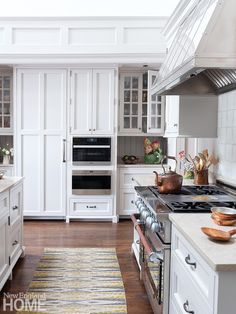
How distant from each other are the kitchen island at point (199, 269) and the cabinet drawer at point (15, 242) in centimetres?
164

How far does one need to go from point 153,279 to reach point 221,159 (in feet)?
4.23

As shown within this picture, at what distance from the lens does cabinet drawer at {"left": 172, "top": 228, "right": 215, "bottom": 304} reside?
4.39ft

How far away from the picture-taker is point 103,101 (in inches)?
195

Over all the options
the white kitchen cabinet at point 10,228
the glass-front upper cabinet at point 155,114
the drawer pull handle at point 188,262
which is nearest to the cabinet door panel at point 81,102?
the glass-front upper cabinet at point 155,114

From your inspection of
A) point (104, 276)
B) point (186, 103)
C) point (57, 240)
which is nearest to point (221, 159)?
point (186, 103)

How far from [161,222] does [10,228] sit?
1538 millimetres

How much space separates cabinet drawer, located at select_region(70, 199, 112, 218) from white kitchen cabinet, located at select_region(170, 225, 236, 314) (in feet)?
10.3

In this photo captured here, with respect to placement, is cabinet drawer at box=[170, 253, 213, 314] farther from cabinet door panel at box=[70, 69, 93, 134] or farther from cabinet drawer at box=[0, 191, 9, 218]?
cabinet door panel at box=[70, 69, 93, 134]

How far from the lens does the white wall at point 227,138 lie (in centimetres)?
281

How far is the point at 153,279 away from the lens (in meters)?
2.34

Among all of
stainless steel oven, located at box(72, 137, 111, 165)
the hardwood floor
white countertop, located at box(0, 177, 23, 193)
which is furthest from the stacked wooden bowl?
stainless steel oven, located at box(72, 137, 111, 165)

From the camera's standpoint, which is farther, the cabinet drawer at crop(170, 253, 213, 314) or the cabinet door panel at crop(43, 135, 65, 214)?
the cabinet door panel at crop(43, 135, 65, 214)

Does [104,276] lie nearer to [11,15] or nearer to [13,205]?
[13,205]

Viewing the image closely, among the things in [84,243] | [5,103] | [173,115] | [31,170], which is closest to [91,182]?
[31,170]
